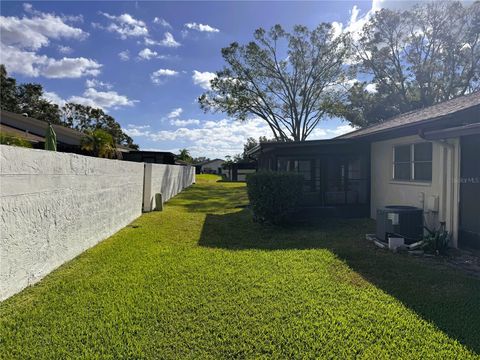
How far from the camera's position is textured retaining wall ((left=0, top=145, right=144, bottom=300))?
365 centimetres

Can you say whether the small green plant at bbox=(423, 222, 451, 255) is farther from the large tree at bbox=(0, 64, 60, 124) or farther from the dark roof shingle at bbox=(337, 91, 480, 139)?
the large tree at bbox=(0, 64, 60, 124)

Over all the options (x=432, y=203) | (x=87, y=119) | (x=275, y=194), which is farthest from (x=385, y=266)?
(x=87, y=119)

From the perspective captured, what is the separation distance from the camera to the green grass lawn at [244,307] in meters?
2.84

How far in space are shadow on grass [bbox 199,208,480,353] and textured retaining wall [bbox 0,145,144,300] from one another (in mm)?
2563

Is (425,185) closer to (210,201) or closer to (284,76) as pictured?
(210,201)

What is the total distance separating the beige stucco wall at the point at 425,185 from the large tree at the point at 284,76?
17540 mm

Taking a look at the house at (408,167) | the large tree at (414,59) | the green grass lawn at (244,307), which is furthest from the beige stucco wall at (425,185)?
the large tree at (414,59)

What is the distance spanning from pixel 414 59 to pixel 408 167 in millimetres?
21429

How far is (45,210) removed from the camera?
14.5ft

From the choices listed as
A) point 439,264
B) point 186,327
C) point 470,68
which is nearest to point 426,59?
point 470,68

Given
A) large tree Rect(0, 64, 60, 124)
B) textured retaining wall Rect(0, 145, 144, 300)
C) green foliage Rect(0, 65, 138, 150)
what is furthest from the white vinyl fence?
large tree Rect(0, 64, 60, 124)

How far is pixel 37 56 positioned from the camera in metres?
16.3

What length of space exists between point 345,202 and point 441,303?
6.86m

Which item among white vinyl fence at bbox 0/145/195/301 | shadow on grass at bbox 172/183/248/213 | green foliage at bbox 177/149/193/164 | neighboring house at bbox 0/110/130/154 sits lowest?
shadow on grass at bbox 172/183/248/213
